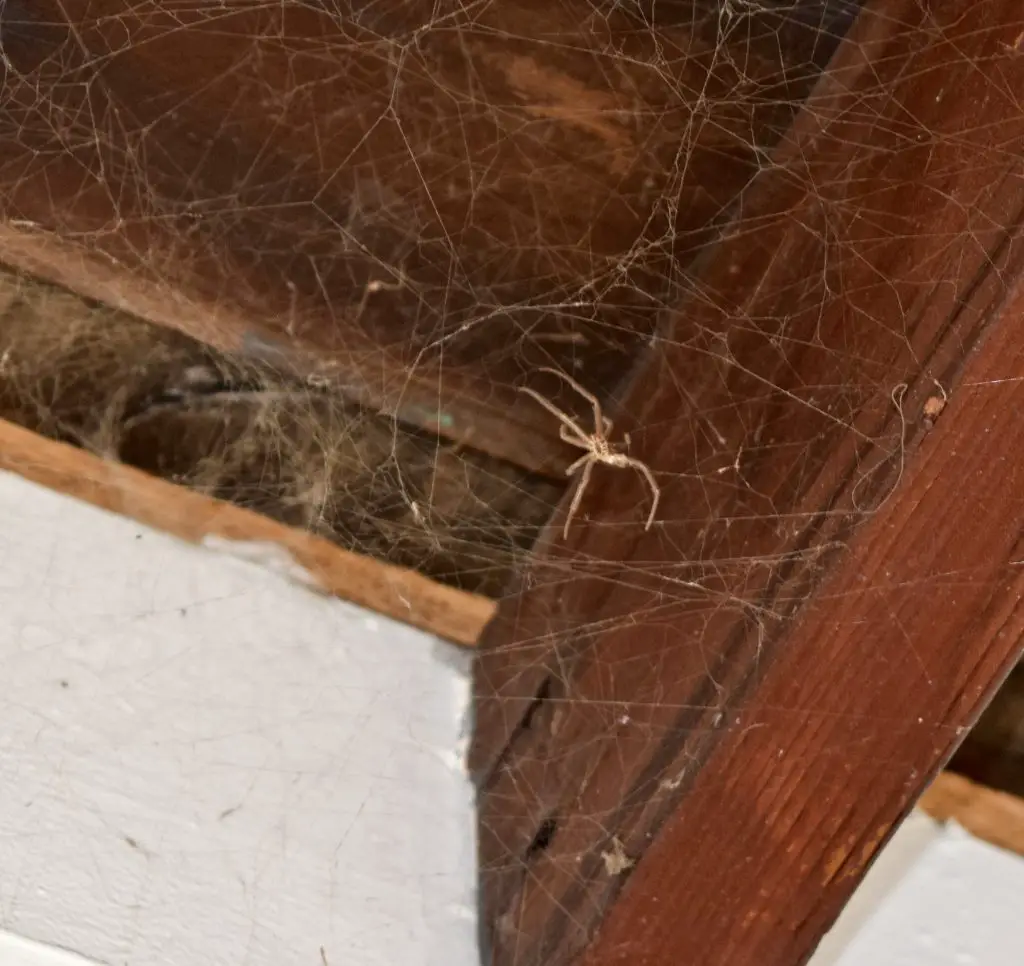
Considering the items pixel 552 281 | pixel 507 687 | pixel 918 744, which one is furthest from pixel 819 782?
pixel 552 281

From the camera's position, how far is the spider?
59cm

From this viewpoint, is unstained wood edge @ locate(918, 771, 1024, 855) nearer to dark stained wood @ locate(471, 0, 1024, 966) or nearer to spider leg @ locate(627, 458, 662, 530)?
dark stained wood @ locate(471, 0, 1024, 966)

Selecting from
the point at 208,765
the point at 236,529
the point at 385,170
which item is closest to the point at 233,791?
the point at 208,765

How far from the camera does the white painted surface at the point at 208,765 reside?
0.48 m

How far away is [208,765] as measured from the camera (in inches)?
20.8

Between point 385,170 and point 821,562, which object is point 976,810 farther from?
point 385,170

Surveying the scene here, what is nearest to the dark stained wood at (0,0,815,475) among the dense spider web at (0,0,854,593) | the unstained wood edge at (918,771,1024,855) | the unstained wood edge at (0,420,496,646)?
the dense spider web at (0,0,854,593)

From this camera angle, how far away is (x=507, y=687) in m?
0.60

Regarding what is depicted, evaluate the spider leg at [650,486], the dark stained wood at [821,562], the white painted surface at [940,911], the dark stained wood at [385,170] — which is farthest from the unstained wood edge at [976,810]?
the dark stained wood at [385,170]

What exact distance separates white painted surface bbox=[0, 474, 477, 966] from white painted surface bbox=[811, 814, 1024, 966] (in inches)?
9.3

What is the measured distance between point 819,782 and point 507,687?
8.6 inches

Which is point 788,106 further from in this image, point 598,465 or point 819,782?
point 819,782

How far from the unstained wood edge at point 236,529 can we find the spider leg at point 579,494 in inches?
3.2

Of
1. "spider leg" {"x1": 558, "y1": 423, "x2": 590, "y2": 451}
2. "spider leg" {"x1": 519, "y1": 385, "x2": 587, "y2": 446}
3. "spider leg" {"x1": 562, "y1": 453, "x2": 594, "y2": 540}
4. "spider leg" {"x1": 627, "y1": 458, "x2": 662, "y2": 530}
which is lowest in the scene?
"spider leg" {"x1": 562, "y1": 453, "x2": 594, "y2": 540}
